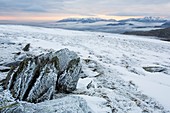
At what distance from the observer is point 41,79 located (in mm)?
10109

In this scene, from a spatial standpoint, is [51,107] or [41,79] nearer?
[51,107]

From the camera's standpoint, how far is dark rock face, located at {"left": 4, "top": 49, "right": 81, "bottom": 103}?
986 centimetres

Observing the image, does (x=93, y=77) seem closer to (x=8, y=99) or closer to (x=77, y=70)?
(x=77, y=70)

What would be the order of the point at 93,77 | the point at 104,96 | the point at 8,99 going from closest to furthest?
the point at 8,99 < the point at 104,96 < the point at 93,77

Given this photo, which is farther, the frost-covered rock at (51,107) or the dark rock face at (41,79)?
the dark rock face at (41,79)

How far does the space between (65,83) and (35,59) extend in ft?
6.66

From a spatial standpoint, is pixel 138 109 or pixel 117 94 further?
pixel 117 94

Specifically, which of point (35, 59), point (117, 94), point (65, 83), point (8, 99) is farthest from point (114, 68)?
point (8, 99)

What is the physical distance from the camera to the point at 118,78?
1522 cm

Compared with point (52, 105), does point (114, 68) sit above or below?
below

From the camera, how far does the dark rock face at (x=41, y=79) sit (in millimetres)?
9859

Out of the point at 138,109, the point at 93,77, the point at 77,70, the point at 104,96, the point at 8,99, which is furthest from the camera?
the point at 93,77

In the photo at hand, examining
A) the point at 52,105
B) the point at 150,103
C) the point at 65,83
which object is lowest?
the point at 150,103

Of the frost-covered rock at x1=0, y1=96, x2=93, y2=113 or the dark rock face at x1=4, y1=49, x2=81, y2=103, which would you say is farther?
the dark rock face at x1=4, y1=49, x2=81, y2=103
